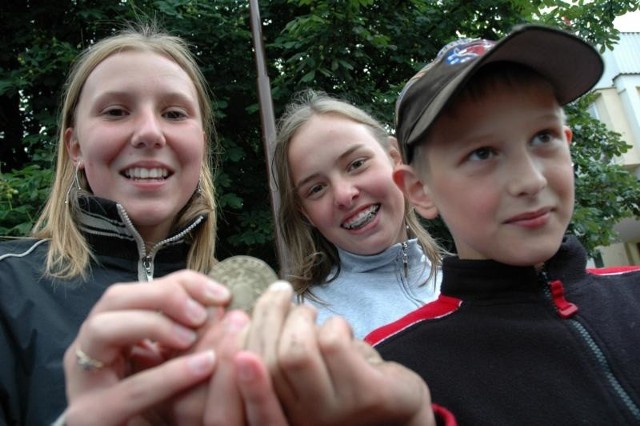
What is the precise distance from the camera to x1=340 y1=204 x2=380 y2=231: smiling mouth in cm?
219

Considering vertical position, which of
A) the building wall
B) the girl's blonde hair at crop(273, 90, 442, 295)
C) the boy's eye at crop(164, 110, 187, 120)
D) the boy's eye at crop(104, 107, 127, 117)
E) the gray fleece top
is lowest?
the building wall

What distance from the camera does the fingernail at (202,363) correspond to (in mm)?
743

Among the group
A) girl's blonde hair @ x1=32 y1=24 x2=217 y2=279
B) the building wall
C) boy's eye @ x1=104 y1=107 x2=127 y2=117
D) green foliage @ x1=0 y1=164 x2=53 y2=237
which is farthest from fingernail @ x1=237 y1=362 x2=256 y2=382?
the building wall

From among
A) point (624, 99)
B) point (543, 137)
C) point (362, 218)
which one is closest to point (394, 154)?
point (362, 218)

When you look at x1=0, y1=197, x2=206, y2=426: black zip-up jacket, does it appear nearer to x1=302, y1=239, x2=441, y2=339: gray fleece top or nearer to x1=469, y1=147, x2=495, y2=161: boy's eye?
x1=302, y1=239, x2=441, y2=339: gray fleece top

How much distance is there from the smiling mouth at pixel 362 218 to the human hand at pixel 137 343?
140cm

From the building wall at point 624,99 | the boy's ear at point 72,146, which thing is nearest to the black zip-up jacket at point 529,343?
the boy's ear at point 72,146

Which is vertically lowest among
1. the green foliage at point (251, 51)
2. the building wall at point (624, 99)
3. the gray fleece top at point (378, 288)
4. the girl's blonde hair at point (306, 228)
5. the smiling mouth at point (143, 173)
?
the building wall at point (624, 99)

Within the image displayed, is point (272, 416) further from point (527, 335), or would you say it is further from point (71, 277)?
point (71, 277)

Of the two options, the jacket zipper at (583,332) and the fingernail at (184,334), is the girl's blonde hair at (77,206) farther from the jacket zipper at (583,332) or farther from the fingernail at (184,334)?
the jacket zipper at (583,332)

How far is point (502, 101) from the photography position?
1.33 metres

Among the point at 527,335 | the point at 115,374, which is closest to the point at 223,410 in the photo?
the point at 115,374

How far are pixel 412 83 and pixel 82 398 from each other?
1.25m

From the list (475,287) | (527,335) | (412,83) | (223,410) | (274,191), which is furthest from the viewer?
(274,191)
